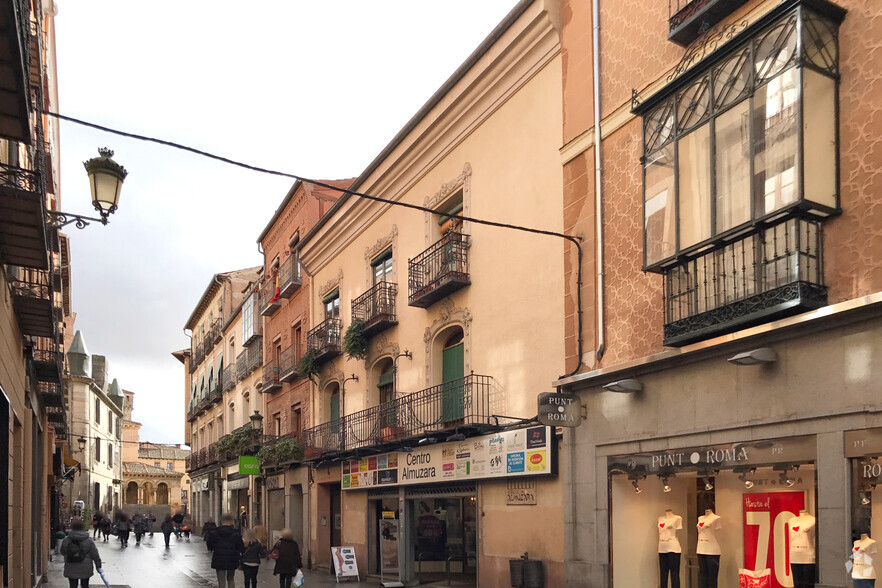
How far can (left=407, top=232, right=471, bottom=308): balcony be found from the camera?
1680cm

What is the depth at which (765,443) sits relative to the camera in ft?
31.5

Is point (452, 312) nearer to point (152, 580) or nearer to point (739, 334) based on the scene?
point (739, 334)

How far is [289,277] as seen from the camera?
28422 millimetres

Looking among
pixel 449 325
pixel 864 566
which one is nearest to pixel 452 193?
pixel 449 325

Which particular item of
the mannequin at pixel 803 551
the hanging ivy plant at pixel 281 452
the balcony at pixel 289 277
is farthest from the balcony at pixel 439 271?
the balcony at pixel 289 277

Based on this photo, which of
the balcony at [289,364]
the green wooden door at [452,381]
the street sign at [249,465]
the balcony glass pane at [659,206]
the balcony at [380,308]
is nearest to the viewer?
the balcony glass pane at [659,206]

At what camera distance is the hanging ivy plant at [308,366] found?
Result: 2463 cm

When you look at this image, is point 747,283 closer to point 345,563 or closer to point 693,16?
point 693,16

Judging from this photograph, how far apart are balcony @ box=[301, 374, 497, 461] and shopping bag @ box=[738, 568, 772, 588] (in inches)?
210

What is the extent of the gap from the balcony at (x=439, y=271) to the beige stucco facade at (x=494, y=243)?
0.67 feet

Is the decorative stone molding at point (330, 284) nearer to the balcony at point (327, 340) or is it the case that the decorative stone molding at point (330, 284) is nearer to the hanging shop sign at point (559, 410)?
the balcony at point (327, 340)

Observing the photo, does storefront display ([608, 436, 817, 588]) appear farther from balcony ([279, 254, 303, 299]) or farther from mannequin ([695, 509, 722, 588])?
balcony ([279, 254, 303, 299])

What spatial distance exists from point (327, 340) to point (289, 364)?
453 cm

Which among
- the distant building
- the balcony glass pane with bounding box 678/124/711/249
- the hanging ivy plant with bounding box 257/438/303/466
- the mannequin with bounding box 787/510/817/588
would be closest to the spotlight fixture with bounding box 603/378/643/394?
the balcony glass pane with bounding box 678/124/711/249
